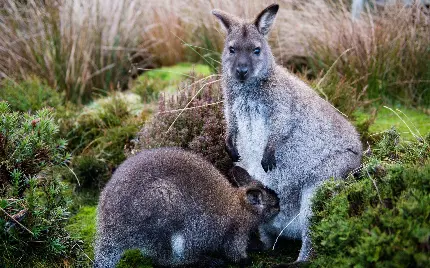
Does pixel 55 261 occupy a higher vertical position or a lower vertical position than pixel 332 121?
lower

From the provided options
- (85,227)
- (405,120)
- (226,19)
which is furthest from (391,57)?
(85,227)

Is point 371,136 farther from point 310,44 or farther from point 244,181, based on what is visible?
point 310,44

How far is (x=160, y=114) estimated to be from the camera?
6391 millimetres

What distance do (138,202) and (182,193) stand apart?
13.9 inches

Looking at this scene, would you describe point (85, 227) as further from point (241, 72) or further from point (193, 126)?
point (241, 72)

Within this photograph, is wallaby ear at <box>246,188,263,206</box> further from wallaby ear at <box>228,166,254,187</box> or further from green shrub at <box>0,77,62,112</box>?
green shrub at <box>0,77,62,112</box>

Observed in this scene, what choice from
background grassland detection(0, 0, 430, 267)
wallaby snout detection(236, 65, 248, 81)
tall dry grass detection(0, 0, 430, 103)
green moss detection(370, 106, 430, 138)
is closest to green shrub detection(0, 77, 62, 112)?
background grassland detection(0, 0, 430, 267)

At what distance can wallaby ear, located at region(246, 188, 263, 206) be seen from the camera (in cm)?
501

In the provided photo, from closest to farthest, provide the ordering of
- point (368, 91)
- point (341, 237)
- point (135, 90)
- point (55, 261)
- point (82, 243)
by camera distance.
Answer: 1. point (341, 237)
2. point (55, 261)
3. point (82, 243)
4. point (368, 91)
5. point (135, 90)

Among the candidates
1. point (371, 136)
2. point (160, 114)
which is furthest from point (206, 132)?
point (371, 136)

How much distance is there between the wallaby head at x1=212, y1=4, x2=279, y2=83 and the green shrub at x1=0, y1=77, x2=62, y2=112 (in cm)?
340

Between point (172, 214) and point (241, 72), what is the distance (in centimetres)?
130

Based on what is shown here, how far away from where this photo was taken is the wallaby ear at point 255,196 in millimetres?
5008

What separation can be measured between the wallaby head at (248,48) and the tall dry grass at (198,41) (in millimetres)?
2088
